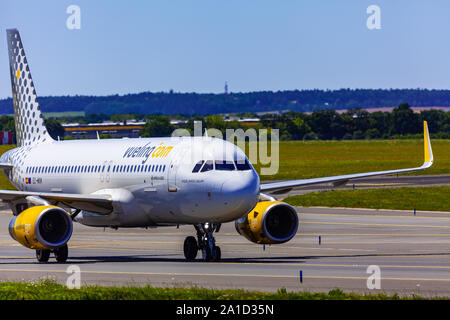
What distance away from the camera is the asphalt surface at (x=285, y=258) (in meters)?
26.9

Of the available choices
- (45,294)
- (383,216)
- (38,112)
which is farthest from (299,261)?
(383,216)

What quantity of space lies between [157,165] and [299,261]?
669cm

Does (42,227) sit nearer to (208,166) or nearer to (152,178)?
(152,178)

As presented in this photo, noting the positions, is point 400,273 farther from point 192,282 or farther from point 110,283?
point 110,283

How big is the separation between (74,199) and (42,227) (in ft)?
5.82

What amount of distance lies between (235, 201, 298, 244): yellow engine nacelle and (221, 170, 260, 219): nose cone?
265 cm

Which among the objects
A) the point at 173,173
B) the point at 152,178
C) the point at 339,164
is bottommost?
the point at 339,164

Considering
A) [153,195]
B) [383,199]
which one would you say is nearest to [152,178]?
[153,195]

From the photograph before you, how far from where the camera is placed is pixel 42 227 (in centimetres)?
3538

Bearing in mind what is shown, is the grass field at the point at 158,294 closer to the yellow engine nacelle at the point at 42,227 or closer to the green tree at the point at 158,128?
the yellow engine nacelle at the point at 42,227

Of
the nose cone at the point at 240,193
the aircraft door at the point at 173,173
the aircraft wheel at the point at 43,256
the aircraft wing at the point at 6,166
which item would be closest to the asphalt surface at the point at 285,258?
the aircraft wheel at the point at 43,256

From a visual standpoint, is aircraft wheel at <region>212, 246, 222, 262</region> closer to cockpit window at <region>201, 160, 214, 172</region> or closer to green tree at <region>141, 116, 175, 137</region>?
cockpit window at <region>201, 160, 214, 172</region>

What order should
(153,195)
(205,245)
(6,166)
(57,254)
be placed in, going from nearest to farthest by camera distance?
(205,245) → (153,195) → (57,254) → (6,166)

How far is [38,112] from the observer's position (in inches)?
1834
